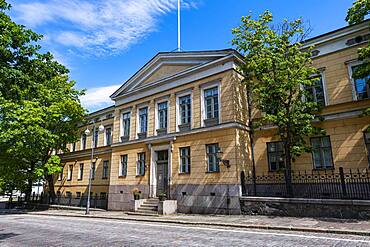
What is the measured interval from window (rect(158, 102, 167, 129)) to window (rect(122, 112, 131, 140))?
13.6ft

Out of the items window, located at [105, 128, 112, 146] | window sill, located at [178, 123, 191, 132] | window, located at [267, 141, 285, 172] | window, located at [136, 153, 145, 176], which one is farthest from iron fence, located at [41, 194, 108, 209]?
window, located at [267, 141, 285, 172]

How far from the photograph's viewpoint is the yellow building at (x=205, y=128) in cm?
1532

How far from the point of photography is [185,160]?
19.3 metres

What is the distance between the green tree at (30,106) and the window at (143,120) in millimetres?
7487

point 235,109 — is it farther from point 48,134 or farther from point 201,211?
point 48,134

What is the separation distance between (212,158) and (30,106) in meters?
16.8

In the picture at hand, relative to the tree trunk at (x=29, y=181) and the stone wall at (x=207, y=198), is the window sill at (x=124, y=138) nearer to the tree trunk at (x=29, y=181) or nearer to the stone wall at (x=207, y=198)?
the stone wall at (x=207, y=198)

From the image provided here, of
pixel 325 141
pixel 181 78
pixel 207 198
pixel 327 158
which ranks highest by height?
pixel 181 78

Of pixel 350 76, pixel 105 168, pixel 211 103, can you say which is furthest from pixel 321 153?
pixel 105 168

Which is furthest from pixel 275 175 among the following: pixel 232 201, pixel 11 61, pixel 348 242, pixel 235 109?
pixel 11 61

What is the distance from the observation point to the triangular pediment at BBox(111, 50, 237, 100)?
19.7m

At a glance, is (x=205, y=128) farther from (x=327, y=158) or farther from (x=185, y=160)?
(x=327, y=158)

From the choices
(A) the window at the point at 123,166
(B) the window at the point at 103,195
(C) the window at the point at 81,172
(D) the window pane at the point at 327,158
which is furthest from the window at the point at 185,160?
(C) the window at the point at 81,172

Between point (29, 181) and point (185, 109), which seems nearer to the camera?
point (185, 109)
